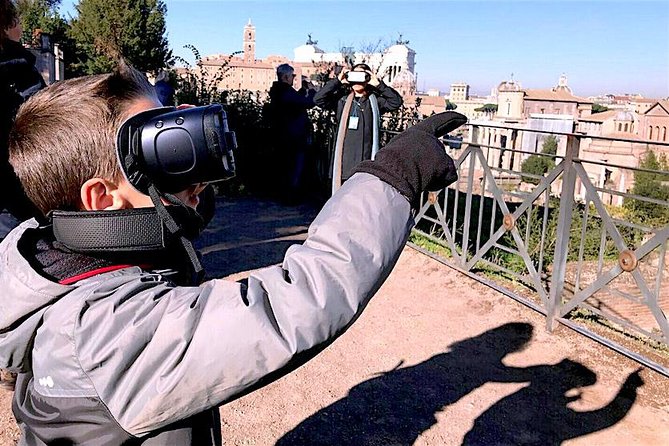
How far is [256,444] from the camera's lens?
3.43 m

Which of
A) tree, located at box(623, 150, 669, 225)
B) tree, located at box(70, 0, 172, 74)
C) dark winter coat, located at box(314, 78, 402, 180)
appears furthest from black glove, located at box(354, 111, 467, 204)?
tree, located at box(70, 0, 172, 74)

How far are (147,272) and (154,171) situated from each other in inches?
8.0

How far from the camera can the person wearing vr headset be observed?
105cm

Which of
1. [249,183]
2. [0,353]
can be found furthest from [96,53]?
[0,353]

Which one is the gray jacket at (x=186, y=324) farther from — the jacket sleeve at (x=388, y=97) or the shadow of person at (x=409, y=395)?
the jacket sleeve at (x=388, y=97)

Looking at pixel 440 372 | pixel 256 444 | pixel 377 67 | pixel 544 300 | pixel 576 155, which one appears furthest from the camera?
pixel 377 67

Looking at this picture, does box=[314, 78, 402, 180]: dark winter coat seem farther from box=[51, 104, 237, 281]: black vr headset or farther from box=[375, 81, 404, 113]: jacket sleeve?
box=[51, 104, 237, 281]: black vr headset

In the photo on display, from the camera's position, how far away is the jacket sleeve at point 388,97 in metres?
7.26

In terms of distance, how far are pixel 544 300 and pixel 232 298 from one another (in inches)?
175

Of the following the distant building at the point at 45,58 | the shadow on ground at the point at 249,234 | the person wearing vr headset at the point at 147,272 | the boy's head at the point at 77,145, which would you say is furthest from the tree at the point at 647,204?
the boy's head at the point at 77,145

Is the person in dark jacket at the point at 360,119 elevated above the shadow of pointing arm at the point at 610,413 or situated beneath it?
elevated above

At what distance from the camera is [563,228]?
4914 millimetres

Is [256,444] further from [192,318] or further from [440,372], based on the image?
[192,318]

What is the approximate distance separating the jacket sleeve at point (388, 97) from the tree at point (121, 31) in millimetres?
20312
